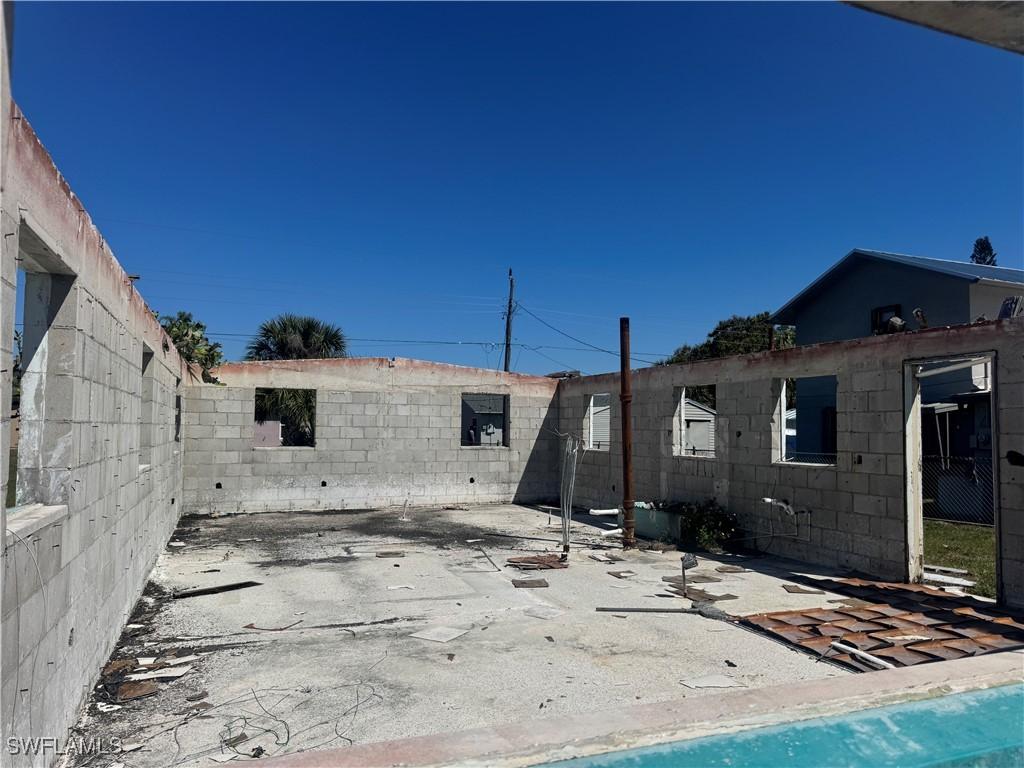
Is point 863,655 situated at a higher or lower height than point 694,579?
higher

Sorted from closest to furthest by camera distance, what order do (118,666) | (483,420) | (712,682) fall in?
(712,682), (118,666), (483,420)

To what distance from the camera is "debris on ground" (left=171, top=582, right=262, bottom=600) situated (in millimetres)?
6922

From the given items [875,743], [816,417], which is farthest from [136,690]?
[816,417]

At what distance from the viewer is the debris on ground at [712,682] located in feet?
14.9

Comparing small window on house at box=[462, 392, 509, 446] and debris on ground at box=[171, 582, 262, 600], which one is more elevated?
small window on house at box=[462, 392, 509, 446]

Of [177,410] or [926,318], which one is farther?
[926,318]

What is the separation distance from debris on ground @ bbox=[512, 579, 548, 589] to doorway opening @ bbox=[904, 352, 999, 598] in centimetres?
410

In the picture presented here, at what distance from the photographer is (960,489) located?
42.7ft

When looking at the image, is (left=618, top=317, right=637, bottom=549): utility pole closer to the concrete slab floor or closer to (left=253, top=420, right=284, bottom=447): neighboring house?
the concrete slab floor

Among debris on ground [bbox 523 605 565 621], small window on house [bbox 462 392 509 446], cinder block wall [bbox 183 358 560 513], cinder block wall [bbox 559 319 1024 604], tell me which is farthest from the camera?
small window on house [bbox 462 392 509 446]

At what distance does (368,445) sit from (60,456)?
36.4 ft
